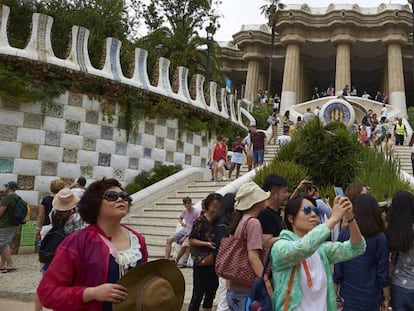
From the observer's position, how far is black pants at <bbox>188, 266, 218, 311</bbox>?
4.41 meters

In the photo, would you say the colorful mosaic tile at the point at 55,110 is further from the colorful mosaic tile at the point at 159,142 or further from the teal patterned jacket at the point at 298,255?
the teal patterned jacket at the point at 298,255

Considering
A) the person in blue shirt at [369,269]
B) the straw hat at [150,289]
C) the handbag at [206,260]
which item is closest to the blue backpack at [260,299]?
the straw hat at [150,289]

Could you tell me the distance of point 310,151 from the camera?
1138 centimetres

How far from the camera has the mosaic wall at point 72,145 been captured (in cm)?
950

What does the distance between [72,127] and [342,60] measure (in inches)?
1185

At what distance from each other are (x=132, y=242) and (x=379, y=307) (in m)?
2.18

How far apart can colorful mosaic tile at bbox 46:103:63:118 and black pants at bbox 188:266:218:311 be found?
275 inches

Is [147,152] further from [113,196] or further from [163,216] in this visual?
[113,196]

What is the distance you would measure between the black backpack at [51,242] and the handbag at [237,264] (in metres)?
1.69

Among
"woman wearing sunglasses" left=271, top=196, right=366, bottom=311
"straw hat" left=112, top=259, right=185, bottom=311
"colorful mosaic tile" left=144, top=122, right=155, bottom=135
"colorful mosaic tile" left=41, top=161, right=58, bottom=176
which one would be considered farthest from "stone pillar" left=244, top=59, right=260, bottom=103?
"straw hat" left=112, top=259, right=185, bottom=311

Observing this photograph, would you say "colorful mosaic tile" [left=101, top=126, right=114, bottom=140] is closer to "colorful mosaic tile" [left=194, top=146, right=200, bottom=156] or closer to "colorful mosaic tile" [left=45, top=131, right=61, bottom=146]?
"colorful mosaic tile" [left=45, top=131, right=61, bottom=146]

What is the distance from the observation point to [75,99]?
35.1ft

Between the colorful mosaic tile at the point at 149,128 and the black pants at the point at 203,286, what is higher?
the colorful mosaic tile at the point at 149,128

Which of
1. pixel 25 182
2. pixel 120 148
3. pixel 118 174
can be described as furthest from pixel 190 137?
pixel 25 182
